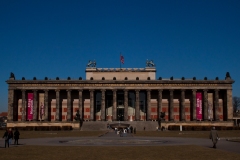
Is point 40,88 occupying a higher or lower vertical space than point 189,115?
higher

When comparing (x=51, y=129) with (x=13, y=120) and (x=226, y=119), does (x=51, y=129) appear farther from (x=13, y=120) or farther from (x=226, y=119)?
(x=226, y=119)

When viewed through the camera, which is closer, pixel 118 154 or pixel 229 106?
pixel 118 154

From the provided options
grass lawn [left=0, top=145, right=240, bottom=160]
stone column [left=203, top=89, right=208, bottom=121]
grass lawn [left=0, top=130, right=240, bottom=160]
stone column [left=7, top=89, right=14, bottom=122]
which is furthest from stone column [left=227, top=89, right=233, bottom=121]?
grass lawn [left=0, top=145, right=240, bottom=160]

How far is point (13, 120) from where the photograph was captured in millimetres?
110875

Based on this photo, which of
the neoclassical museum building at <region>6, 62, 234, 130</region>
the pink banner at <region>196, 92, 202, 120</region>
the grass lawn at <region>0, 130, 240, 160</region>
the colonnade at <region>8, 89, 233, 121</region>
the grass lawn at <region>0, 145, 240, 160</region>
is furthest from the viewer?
the colonnade at <region>8, 89, 233, 121</region>

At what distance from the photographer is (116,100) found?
372ft

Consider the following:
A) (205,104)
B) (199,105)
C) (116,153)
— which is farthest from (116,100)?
(116,153)

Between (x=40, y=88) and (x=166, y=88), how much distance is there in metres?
39.5

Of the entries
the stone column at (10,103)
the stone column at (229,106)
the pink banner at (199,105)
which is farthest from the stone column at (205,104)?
the stone column at (10,103)

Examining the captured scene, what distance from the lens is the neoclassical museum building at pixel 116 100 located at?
109875mm

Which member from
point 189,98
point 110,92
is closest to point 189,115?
point 189,98

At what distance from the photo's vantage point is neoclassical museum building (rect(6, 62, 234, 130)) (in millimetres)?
109875

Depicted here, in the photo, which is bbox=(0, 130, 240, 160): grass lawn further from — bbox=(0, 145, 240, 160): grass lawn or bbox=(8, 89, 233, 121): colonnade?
bbox=(8, 89, 233, 121): colonnade

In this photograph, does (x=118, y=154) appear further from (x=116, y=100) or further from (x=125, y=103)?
(x=116, y=100)
